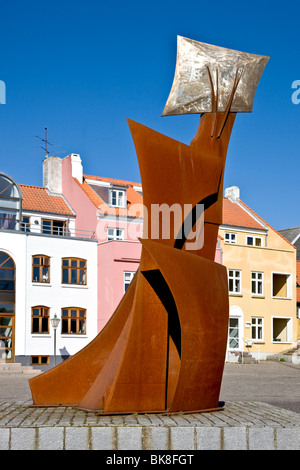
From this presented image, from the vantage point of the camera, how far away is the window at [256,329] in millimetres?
42500

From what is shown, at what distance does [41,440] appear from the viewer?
8664 millimetres

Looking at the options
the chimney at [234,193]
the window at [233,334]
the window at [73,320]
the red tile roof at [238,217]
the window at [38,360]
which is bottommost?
the window at [38,360]

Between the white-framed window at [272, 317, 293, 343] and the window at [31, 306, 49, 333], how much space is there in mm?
16246

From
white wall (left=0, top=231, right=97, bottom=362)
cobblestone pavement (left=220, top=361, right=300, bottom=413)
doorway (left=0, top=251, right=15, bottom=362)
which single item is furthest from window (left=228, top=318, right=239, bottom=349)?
doorway (left=0, top=251, right=15, bottom=362)

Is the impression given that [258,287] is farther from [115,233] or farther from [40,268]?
[40,268]

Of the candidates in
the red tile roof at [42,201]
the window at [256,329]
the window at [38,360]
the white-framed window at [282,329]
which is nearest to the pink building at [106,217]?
the red tile roof at [42,201]

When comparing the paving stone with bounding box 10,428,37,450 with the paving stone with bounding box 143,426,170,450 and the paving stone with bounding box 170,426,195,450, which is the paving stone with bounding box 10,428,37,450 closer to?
the paving stone with bounding box 143,426,170,450

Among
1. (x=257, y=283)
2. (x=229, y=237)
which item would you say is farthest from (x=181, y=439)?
(x=229, y=237)

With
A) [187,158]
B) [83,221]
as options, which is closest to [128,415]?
[187,158]

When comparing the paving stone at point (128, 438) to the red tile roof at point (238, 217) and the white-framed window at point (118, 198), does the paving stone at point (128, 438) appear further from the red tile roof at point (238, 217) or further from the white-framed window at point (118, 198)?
the red tile roof at point (238, 217)

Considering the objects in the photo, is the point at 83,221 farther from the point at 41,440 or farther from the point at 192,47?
the point at 41,440

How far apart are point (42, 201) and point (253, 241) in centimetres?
1464

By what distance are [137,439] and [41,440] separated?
1192 millimetres

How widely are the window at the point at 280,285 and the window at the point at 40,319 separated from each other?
1669cm
